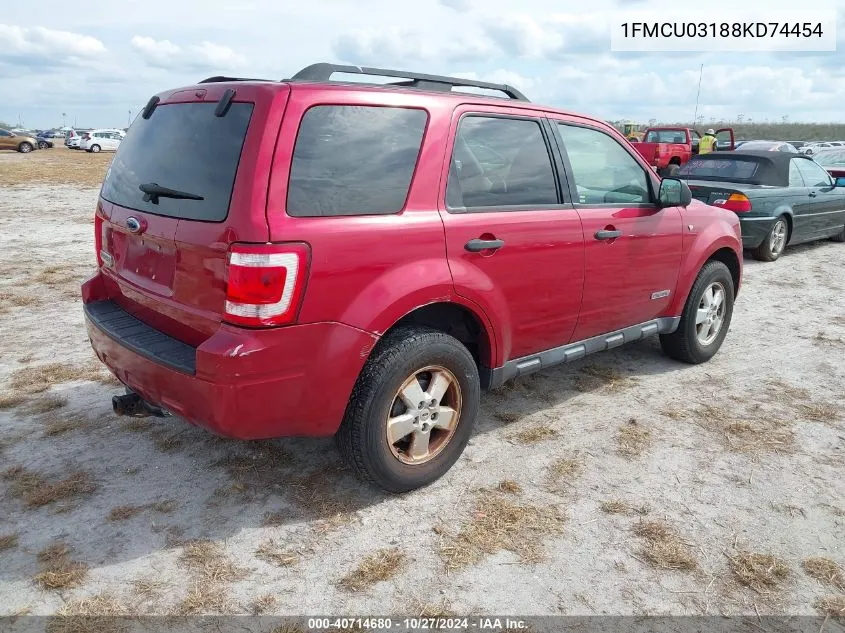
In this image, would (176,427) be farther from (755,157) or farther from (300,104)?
(755,157)

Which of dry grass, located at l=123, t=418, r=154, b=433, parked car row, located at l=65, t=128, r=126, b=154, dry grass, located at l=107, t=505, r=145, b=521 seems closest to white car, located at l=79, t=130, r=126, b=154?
parked car row, located at l=65, t=128, r=126, b=154

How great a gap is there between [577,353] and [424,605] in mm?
2029

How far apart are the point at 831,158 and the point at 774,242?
5.66m

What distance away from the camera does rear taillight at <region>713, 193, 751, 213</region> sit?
8.84 meters

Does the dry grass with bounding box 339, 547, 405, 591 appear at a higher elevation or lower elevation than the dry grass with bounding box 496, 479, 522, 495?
lower

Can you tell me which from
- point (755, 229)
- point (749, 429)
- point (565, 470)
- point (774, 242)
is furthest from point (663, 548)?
point (774, 242)

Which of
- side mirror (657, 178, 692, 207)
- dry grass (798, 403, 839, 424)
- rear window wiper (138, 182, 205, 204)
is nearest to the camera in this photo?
rear window wiper (138, 182, 205, 204)

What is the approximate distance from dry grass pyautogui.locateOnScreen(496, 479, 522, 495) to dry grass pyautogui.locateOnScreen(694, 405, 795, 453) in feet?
4.52

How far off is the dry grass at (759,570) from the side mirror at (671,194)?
232 centimetres

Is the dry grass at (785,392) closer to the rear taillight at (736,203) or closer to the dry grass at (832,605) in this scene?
the dry grass at (832,605)

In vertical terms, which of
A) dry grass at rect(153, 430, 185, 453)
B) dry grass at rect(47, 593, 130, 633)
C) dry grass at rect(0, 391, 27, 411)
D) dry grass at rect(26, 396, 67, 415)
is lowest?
dry grass at rect(47, 593, 130, 633)

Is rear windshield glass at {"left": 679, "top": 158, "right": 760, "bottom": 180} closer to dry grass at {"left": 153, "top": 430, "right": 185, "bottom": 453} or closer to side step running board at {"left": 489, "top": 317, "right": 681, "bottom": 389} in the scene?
side step running board at {"left": 489, "top": 317, "right": 681, "bottom": 389}

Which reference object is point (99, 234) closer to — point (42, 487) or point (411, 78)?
point (42, 487)

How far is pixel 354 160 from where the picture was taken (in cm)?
286
